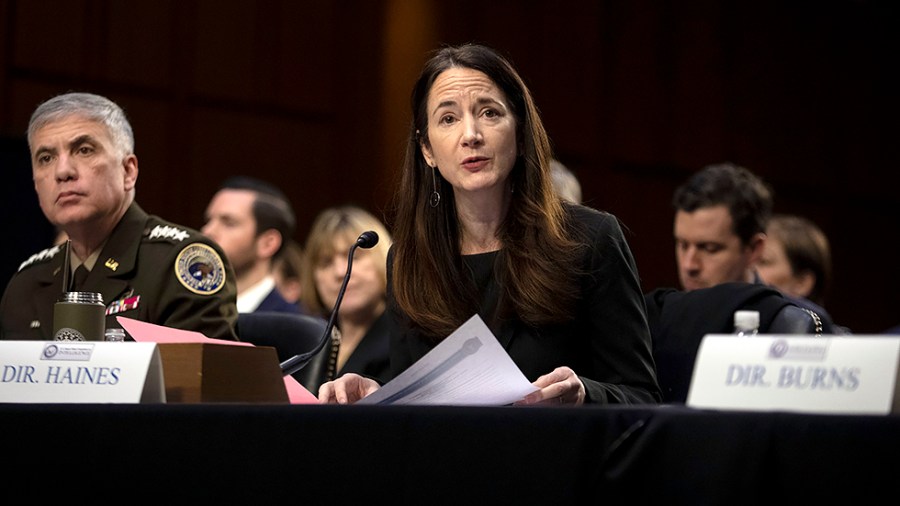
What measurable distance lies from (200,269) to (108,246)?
0.25 m

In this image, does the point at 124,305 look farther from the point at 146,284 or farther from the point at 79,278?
the point at 79,278

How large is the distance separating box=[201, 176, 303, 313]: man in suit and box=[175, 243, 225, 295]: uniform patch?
1.93 metres

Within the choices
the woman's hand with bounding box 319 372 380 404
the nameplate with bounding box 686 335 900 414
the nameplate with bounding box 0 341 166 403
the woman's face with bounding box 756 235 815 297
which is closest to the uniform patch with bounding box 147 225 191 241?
the woman's hand with bounding box 319 372 380 404

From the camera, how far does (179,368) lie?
1665mm

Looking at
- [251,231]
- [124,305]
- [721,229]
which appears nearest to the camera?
[124,305]

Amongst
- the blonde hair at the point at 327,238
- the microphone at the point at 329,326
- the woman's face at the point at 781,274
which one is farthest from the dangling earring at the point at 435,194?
the woman's face at the point at 781,274

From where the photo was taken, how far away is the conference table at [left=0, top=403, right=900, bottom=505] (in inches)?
43.6

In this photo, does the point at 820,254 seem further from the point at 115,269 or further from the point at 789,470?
the point at 789,470

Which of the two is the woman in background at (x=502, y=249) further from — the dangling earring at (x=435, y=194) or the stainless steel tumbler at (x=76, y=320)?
the stainless steel tumbler at (x=76, y=320)

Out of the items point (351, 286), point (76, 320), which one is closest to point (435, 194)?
point (76, 320)

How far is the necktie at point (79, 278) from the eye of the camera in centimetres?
273

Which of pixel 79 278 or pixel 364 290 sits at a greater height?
pixel 79 278

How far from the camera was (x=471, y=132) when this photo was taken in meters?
2.31

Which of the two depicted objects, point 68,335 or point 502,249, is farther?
point 502,249
